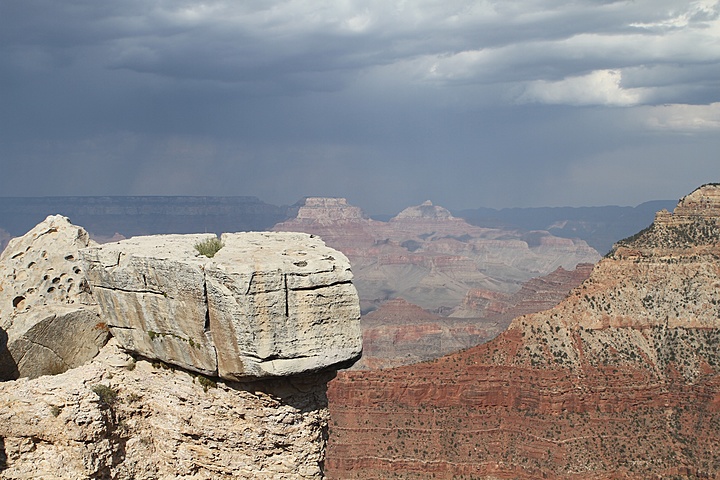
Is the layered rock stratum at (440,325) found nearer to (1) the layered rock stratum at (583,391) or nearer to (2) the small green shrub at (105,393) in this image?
(1) the layered rock stratum at (583,391)

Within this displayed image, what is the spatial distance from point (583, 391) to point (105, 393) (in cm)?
4652

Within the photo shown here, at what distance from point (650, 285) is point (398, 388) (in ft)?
74.0

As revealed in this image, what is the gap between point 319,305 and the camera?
909 centimetres

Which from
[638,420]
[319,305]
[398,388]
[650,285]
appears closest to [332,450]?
[398,388]

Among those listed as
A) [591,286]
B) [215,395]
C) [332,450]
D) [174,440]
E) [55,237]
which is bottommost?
[332,450]

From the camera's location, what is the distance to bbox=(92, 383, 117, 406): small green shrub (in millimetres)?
10305

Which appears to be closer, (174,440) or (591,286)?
(174,440)

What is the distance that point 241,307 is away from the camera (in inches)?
348

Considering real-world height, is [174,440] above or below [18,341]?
below

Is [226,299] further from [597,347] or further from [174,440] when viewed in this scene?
[597,347]

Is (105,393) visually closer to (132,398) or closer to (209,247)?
(132,398)

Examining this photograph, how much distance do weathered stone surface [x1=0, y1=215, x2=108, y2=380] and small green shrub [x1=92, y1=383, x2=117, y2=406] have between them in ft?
3.27

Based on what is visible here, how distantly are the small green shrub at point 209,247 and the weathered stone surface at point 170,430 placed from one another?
1714mm

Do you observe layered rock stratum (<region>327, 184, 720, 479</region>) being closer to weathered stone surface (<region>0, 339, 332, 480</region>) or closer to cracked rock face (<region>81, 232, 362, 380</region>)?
weathered stone surface (<region>0, 339, 332, 480</region>)
